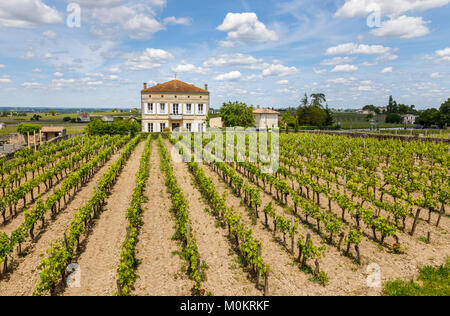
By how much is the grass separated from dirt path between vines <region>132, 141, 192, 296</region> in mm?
4917

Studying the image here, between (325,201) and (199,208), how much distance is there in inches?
227

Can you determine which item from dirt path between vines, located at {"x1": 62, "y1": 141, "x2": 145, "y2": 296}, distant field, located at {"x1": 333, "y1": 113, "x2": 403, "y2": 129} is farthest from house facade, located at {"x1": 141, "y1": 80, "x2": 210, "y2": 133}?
distant field, located at {"x1": 333, "y1": 113, "x2": 403, "y2": 129}

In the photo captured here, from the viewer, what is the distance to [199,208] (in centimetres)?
1218

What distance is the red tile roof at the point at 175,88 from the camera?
4312 centimetres

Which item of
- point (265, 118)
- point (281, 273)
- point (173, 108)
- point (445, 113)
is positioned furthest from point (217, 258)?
point (445, 113)

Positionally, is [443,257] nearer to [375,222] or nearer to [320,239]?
[375,222]

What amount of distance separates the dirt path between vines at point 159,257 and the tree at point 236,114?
3004 centimetres

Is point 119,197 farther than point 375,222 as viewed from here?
Yes

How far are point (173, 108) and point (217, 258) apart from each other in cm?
3781

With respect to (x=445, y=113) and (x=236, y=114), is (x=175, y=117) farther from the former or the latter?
(x=445, y=113)

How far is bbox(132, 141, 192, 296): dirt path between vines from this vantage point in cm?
680

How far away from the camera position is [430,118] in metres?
66.8

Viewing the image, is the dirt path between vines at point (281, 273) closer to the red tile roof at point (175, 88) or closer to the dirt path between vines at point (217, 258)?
the dirt path between vines at point (217, 258)
